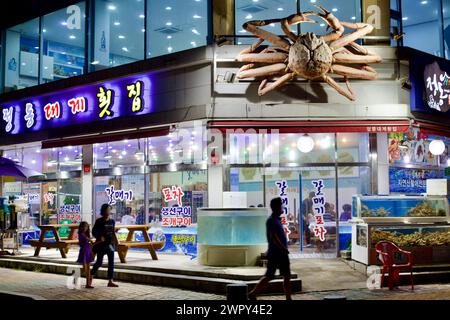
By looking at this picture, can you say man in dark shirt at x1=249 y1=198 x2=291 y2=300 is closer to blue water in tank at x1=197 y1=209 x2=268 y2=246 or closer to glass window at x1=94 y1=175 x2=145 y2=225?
blue water in tank at x1=197 y1=209 x2=268 y2=246

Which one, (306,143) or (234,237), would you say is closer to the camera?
(234,237)

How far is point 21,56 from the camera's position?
72.6 ft

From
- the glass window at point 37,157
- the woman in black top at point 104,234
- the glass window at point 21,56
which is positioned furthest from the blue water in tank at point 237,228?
the glass window at point 21,56

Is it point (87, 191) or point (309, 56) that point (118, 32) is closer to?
point (87, 191)

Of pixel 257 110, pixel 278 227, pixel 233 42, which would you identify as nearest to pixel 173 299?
pixel 278 227

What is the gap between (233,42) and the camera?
15.7m

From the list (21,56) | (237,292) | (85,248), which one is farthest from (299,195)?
(21,56)

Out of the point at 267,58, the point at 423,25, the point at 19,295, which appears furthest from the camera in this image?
the point at 423,25

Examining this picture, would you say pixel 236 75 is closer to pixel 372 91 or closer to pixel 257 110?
pixel 257 110

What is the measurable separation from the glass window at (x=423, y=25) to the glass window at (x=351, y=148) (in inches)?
140

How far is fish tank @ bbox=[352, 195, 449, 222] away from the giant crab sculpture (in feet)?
9.81

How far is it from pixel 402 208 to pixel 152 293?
6.28 metres

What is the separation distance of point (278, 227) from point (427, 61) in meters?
8.67
